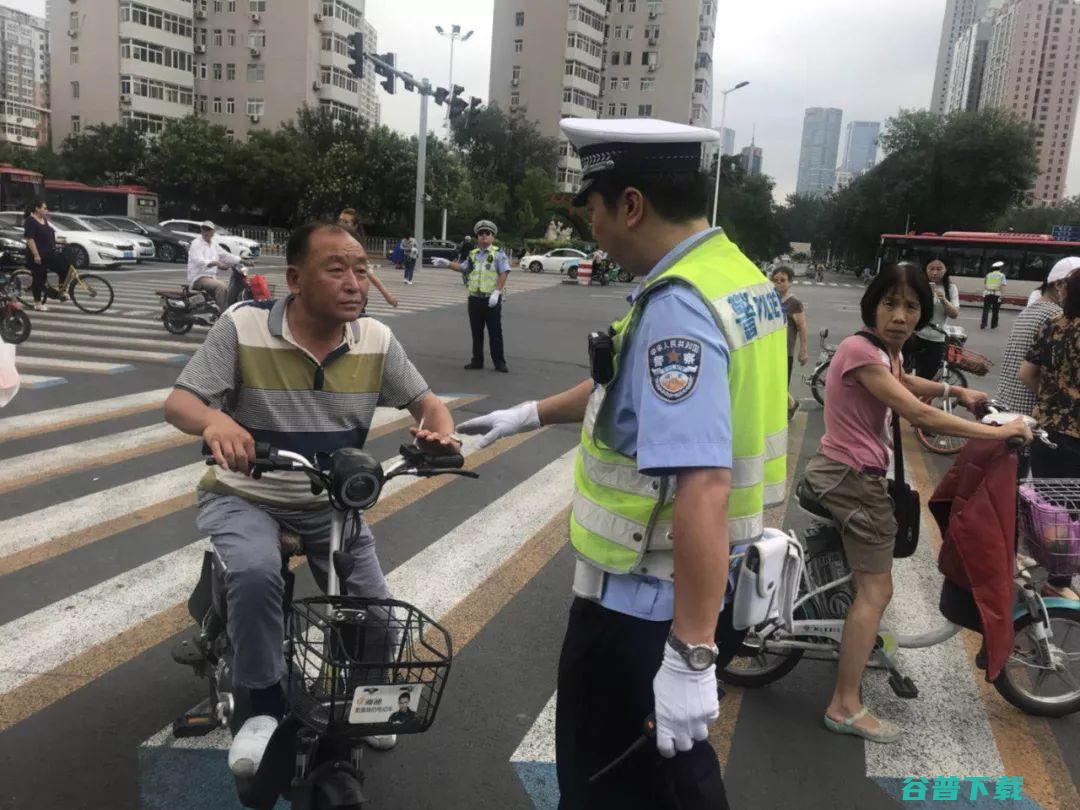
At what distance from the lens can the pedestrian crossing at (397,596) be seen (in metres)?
2.97

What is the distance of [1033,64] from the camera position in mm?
86438

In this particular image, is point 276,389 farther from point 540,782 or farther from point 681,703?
point 681,703

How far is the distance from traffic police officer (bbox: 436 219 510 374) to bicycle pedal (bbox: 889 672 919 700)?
7619mm

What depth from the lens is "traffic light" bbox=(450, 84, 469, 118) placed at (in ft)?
78.2

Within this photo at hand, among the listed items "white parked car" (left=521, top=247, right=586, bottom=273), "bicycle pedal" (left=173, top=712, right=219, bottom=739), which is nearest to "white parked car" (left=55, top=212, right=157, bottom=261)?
"white parked car" (left=521, top=247, right=586, bottom=273)

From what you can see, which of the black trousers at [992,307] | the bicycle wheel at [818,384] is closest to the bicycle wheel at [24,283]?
the bicycle wheel at [818,384]

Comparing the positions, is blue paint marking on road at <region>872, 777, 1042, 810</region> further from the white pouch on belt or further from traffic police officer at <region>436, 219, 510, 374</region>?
traffic police officer at <region>436, 219, 510, 374</region>

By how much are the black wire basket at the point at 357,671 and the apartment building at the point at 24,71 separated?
13068cm

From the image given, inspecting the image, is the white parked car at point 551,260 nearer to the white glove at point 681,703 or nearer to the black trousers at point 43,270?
the black trousers at point 43,270

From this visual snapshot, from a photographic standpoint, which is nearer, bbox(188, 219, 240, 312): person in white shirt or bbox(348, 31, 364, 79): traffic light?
bbox(188, 219, 240, 312): person in white shirt

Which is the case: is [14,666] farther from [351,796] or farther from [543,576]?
[543,576]

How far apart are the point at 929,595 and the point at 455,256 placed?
36.5 metres

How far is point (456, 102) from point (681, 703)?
24.1 metres

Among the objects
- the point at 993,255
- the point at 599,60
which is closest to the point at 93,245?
the point at 993,255
